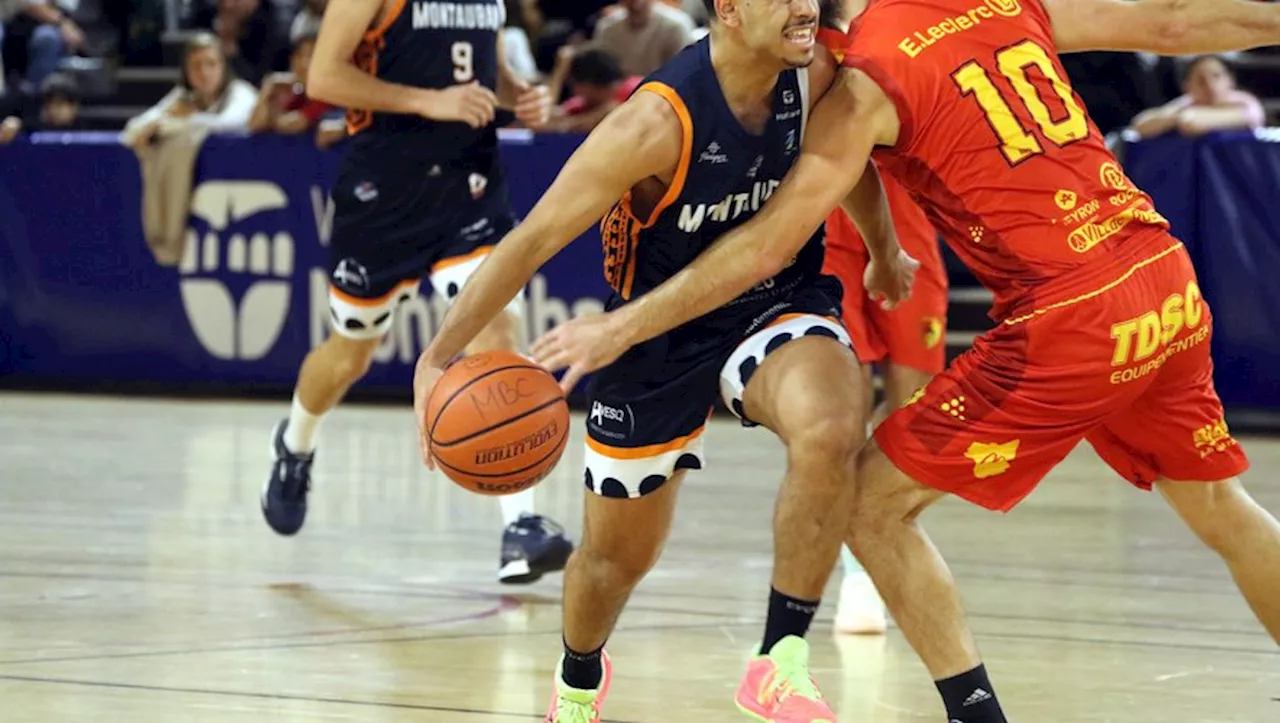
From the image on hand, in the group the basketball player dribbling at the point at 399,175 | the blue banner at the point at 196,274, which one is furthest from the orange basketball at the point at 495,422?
the blue banner at the point at 196,274

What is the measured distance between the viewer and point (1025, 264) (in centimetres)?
362

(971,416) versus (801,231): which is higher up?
(801,231)

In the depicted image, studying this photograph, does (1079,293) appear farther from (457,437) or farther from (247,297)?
(247,297)

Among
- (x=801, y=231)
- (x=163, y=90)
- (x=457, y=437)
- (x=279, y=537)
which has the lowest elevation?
(x=163, y=90)

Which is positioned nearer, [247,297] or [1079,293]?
[1079,293]

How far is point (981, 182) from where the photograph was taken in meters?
3.63

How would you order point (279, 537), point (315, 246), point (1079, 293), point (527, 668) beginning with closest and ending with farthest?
point (1079, 293) → point (527, 668) → point (279, 537) → point (315, 246)

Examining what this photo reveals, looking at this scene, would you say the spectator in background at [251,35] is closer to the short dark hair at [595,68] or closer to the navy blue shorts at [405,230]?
the short dark hair at [595,68]

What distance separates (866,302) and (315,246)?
5.47m

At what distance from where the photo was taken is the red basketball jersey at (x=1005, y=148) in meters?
3.60

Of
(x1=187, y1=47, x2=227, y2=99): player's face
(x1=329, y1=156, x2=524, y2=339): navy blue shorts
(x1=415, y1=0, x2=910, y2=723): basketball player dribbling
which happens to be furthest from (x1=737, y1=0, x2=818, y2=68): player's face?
(x1=187, y1=47, x2=227, y2=99): player's face

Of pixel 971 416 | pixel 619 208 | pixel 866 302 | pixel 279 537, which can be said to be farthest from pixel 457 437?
pixel 279 537

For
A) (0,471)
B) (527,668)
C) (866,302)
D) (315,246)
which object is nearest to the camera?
(527,668)

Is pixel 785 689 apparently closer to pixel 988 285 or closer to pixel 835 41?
pixel 988 285
